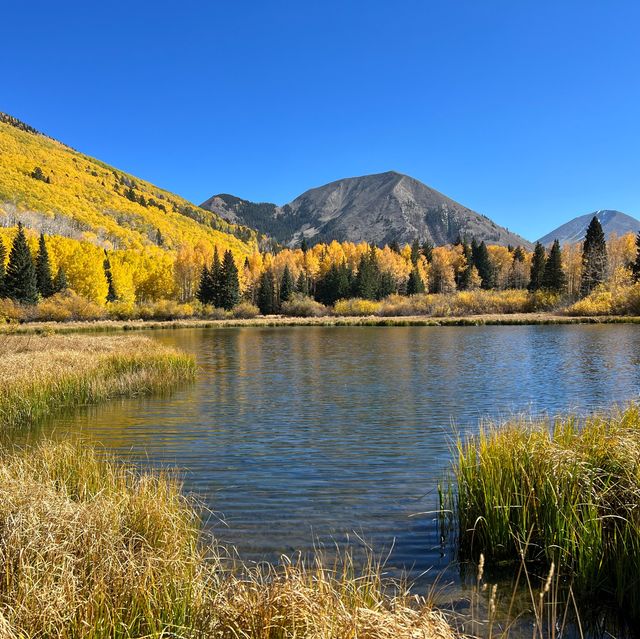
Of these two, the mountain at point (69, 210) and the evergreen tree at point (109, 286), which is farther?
the mountain at point (69, 210)

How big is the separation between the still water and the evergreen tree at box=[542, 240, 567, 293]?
58.1 metres

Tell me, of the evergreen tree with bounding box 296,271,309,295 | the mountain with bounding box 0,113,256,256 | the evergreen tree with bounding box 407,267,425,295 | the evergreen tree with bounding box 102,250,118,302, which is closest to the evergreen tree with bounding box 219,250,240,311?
the evergreen tree with bounding box 296,271,309,295

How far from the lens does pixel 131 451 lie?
12938 mm

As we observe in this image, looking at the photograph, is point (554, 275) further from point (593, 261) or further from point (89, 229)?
point (89, 229)

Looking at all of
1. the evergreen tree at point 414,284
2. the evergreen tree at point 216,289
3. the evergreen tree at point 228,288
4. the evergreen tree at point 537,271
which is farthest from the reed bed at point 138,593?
the evergreen tree at point 414,284

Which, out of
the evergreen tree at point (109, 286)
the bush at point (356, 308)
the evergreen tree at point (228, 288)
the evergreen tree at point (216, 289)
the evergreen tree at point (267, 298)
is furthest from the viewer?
the evergreen tree at point (267, 298)

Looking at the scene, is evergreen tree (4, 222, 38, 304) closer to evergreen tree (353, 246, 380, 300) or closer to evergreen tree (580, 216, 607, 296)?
evergreen tree (353, 246, 380, 300)

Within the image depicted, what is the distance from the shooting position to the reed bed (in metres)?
3.91

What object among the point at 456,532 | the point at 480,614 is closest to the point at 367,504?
the point at 456,532

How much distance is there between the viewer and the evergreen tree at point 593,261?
271 ft

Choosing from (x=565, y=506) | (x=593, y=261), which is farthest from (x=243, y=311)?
(x=565, y=506)

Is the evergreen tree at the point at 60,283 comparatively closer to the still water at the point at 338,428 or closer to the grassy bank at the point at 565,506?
the still water at the point at 338,428

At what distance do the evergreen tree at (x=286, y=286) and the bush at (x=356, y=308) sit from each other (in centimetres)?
1195

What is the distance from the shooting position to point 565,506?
630cm
